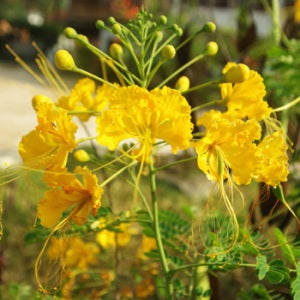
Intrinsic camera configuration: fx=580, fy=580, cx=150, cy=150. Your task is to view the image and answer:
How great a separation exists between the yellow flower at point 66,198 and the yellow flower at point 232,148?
195mm

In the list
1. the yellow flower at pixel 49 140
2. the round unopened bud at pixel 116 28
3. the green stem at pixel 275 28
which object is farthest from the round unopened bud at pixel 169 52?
the green stem at pixel 275 28

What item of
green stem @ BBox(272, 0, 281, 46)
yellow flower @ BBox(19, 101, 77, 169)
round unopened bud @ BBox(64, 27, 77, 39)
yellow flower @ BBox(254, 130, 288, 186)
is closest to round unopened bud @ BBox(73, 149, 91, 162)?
yellow flower @ BBox(19, 101, 77, 169)

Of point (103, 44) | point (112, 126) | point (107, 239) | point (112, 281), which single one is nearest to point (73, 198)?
point (112, 126)

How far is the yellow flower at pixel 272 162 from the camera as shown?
37.9 inches

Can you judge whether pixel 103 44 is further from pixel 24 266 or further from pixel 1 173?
pixel 1 173

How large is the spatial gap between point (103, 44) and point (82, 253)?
8.54 metres

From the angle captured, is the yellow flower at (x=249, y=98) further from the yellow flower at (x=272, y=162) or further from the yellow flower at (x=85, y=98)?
the yellow flower at (x=85, y=98)

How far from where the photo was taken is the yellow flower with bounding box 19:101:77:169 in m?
0.94

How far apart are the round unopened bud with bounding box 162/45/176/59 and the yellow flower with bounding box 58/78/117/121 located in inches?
5.4

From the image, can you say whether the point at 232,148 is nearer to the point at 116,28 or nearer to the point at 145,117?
the point at 145,117

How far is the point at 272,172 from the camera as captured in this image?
3.18ft

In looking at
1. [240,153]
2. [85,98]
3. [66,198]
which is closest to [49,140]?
[66,198]

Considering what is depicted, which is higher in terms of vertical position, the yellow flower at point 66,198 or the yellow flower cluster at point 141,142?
the yellow flower cluster at point 141,142

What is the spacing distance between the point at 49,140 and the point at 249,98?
364 mm
